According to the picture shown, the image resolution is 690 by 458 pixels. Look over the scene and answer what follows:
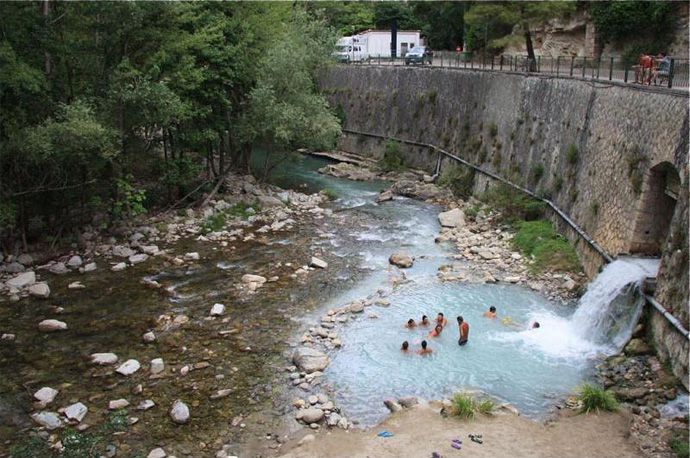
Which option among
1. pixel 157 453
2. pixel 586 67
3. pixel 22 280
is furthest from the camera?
pixel 586 67

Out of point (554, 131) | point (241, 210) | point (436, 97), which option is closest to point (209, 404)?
point (241, 210)

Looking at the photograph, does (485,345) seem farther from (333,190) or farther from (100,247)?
(333,190)

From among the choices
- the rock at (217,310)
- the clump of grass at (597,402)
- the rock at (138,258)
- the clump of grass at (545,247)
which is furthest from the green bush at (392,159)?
the clump of grass at (597,402)

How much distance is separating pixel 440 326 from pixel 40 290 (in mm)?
10745

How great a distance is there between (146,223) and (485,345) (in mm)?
13804

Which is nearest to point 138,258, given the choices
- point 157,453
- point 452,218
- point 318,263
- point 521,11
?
point 318,263

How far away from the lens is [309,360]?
13.8 meters

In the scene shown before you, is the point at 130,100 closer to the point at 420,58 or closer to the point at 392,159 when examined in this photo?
the point at 392,159

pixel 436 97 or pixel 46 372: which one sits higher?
pixel 436 97

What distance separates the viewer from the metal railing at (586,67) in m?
16.8

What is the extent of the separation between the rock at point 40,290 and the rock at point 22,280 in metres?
0.42

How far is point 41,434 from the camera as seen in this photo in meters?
11.3

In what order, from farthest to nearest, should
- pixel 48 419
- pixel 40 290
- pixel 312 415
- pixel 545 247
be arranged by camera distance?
pixel 545 247
pixel 40 290
pixel 312 415
pixel 48 419

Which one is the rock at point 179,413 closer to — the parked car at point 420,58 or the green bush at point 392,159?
the green bush at point 392,159
